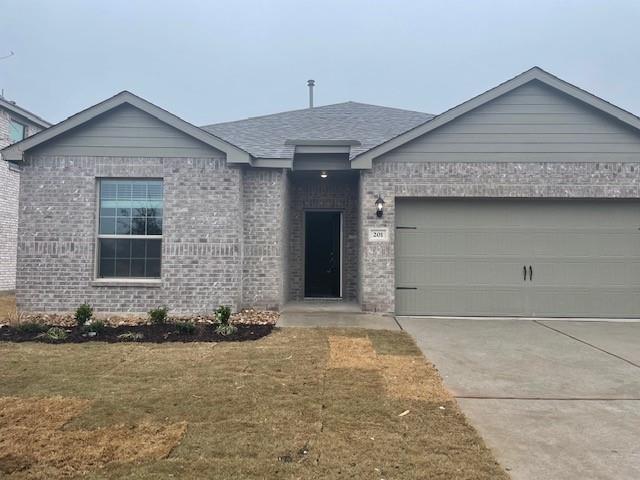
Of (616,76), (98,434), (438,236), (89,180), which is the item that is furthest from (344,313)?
(616,76)

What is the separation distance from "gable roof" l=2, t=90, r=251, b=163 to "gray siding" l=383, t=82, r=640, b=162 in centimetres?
336

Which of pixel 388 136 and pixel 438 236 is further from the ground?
pixel 388 136

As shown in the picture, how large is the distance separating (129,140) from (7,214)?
913cm

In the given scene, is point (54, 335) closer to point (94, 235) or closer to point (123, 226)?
point (94, 235)

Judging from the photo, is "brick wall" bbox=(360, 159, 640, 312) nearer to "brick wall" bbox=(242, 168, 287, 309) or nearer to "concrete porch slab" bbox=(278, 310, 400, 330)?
"concrete porch slab" bbox=(278, 310, 400, 330)

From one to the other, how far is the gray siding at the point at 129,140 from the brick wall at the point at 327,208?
9.90 feet

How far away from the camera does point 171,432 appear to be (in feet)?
12.8

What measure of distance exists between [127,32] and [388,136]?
162 ft

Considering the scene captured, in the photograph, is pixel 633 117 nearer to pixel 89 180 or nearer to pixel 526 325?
pixel 526 325

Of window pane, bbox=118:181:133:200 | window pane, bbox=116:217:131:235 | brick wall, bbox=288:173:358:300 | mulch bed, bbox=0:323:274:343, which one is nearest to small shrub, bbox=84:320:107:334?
mulch bed, bbox=0:323:274:343

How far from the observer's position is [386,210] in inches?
389

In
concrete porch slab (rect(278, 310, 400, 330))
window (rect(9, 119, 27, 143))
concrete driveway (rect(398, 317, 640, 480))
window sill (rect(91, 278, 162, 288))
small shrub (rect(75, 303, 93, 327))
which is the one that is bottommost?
concrete driveway (rect(398, 317, 640, 480))

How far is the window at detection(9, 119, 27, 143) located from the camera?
16.4 meters

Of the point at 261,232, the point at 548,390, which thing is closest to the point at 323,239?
the point at 261,232
